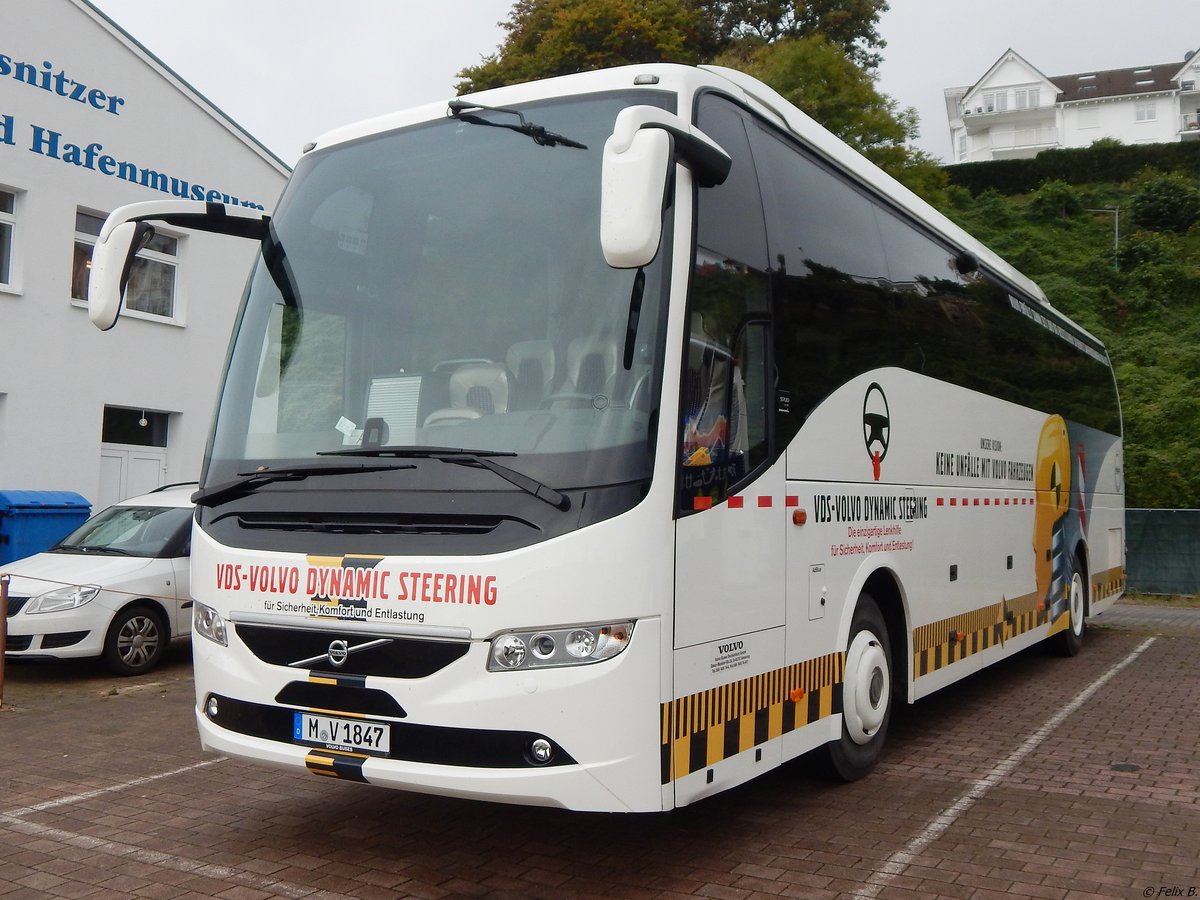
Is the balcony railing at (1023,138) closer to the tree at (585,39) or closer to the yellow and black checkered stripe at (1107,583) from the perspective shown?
the tree at (585,39)

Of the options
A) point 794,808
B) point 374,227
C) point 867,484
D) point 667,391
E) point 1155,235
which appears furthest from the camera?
point 1155,235

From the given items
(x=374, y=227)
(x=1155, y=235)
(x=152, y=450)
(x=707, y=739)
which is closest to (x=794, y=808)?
(x=707, y=739)

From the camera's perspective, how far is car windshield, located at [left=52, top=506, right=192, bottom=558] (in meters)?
11.5

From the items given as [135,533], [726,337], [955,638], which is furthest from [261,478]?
[135,533]

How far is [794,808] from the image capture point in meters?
6.21

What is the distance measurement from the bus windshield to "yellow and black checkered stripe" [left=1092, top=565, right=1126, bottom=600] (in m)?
10.2

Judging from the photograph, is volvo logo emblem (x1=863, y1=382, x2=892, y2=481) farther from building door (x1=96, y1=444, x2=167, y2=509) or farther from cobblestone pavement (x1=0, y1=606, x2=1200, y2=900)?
building door (x1=96, y1=444, x2=167, y2=509)

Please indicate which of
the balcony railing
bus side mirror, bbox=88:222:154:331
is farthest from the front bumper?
the balcony railing

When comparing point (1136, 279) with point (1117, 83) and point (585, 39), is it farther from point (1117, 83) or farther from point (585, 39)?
point (1117, 83)

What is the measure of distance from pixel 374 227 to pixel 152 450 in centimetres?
1413

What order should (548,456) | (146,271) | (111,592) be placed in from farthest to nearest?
1. (146,271)
2. (111,592)
3. (548,456)

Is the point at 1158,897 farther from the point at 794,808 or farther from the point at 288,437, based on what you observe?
the point at 288,437

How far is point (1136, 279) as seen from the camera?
41.4 metres

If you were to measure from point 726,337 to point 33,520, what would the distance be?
1186 cm
